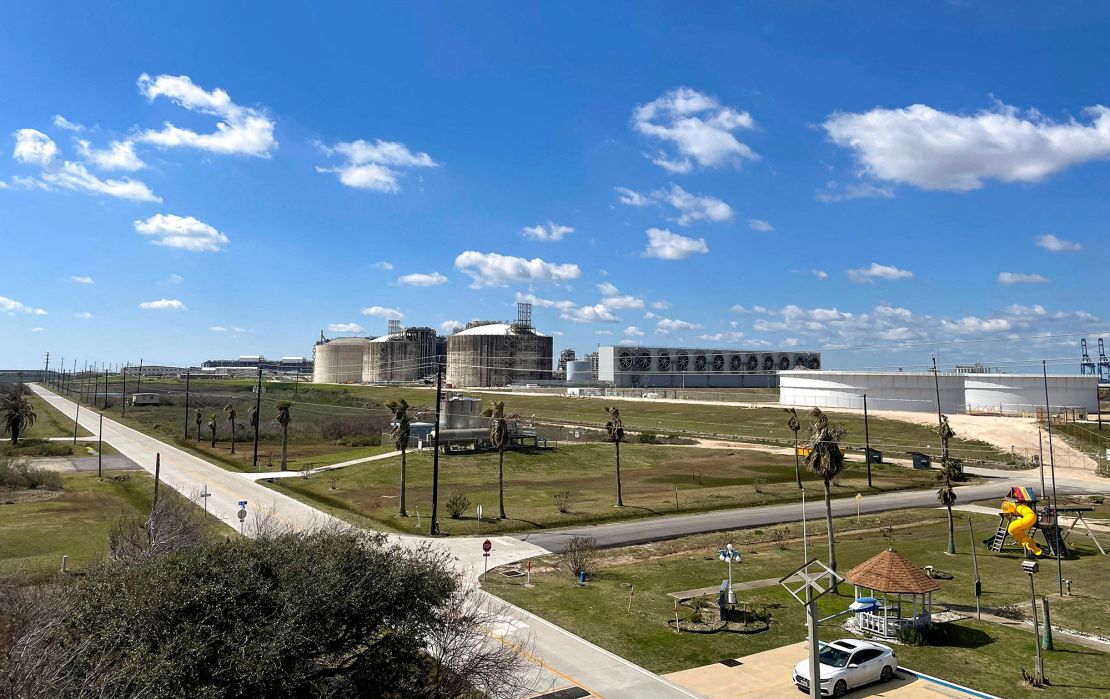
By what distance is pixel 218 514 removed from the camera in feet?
144

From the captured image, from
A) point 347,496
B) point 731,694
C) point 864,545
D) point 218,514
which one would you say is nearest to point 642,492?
point 864,545

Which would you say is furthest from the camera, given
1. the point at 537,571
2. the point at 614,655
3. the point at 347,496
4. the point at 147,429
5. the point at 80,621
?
the point at 147,429

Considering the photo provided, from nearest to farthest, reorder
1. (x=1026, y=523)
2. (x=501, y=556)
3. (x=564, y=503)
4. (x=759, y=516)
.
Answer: (x=1026, y=523), (x=501, y=556), (x=759, y=516), (x=564, y=503)

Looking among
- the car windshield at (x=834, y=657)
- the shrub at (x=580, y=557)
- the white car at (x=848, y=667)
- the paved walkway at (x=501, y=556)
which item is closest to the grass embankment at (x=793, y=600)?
the shrub at (x=580, y=557)

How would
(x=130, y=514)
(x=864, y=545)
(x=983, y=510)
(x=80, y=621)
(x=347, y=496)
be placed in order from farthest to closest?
(x=347, y=496) → (x=983, y=510) → (x=130, y=514) → (x=864, y=545) → (x=80, y=621)

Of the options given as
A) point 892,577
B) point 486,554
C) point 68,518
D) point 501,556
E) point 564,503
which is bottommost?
point 501,556

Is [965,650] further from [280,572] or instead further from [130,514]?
[130,514]

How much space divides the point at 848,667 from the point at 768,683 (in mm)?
2452

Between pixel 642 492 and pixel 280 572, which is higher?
pixel 280 572

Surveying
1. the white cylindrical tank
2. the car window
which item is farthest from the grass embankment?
the white cylindrical tank

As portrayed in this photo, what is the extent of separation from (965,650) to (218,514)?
43077 mm

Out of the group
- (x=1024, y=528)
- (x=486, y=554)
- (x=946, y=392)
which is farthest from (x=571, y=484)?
(x=946, y=392)

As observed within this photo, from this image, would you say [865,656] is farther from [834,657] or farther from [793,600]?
[793,600]

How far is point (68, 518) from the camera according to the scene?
42.6m
